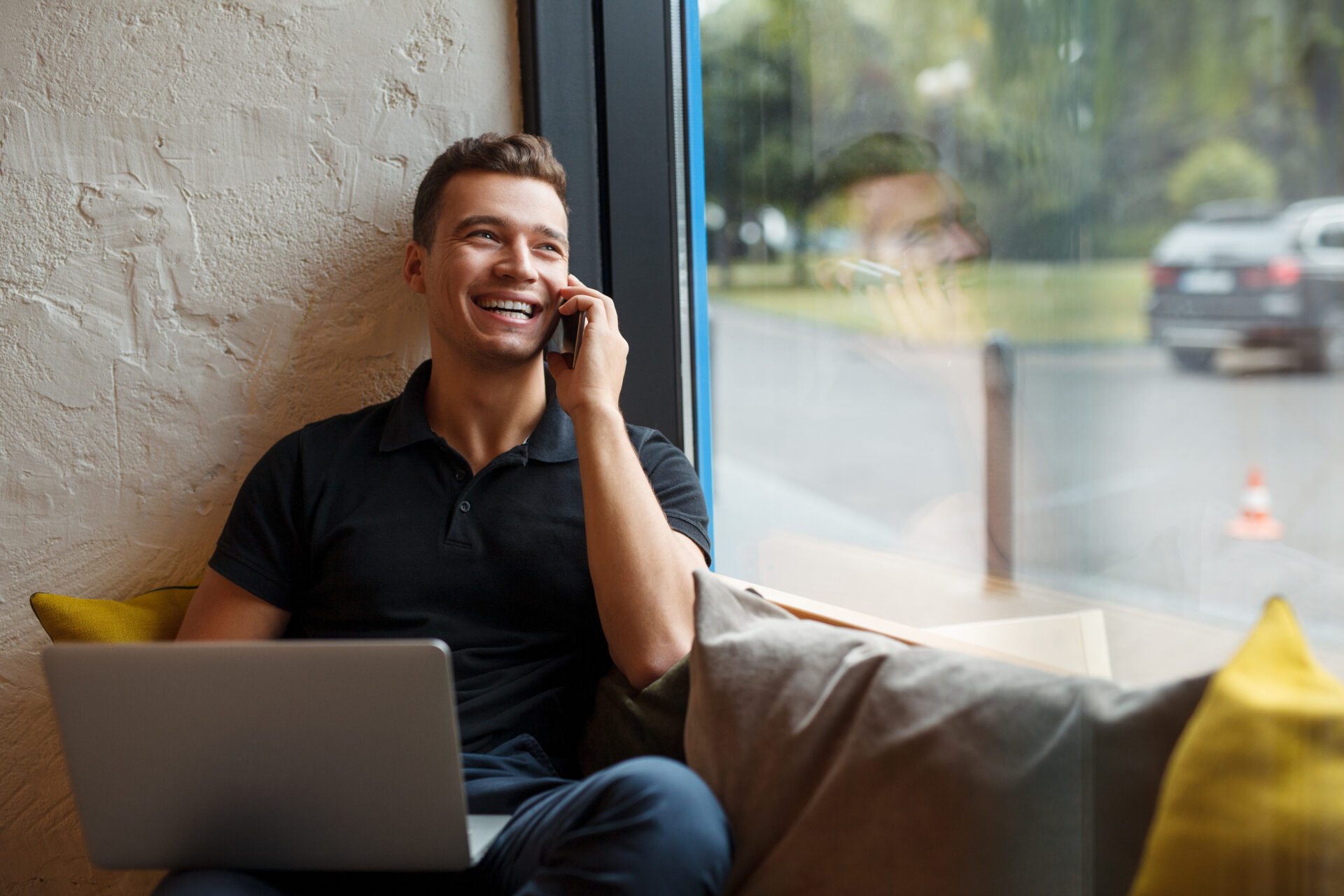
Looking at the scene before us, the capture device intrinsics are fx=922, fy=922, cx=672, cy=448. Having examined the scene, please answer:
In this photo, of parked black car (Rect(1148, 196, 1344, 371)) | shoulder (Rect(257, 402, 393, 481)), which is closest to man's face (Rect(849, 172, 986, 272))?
parked black car (Rect(1148, 196, 1344, 371))

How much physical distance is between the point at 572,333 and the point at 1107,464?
820 millimetres

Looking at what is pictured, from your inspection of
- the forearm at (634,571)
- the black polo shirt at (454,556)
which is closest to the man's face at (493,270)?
the black polo shirt at (454,556)

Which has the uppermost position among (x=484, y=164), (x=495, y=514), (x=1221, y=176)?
(x=484, y=164)

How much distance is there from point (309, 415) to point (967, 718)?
117cm

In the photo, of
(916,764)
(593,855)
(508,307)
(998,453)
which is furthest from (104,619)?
(998,453)

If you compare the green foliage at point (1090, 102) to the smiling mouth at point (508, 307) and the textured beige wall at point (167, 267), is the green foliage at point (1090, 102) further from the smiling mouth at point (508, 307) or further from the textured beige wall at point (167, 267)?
the textured beige wall at point (167, 267)

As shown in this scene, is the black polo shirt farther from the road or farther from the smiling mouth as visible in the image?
the road

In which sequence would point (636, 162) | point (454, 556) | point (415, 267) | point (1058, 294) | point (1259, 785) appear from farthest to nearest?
1. point (636, 162)
2. point (415, 267)
3. point (454, 556)
4. point (1058, 294)
5. point (1259, 785)

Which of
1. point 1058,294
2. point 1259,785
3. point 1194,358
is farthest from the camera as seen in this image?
point 1058,294

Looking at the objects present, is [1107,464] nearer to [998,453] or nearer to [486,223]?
[998,453]

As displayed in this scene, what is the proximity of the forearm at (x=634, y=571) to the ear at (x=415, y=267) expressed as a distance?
0.46m

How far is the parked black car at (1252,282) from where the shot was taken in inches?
26.0

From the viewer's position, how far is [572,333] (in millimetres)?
1421

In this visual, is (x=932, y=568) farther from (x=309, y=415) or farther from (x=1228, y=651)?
(x=309, y=415)
